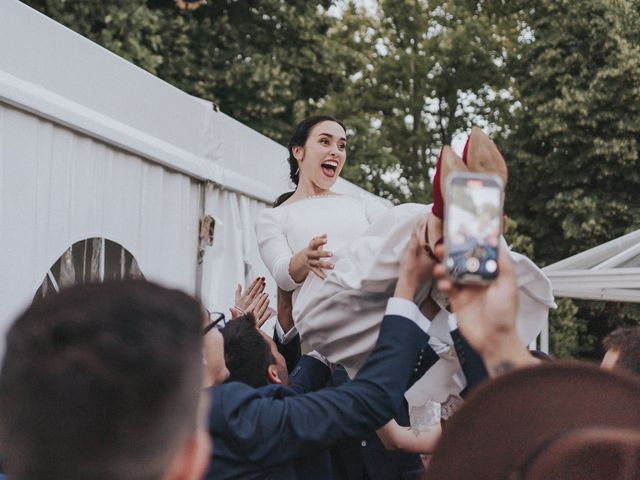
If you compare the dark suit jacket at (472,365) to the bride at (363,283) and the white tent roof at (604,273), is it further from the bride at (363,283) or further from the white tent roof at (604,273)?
the white tent roof at (604,273)

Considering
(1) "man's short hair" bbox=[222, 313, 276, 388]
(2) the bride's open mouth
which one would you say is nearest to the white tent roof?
(2) the bride's open mouth

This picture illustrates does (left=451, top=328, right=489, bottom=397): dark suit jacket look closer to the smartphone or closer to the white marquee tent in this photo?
the smartphone

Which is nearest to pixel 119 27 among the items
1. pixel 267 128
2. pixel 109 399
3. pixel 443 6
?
pixel 267 128

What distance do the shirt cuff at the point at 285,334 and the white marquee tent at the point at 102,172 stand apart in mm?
882

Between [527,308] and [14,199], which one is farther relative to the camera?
[14,199]

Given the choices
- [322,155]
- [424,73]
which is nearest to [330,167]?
[322,155]

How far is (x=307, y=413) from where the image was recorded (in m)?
1.99

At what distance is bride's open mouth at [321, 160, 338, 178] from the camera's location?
11.6 feet

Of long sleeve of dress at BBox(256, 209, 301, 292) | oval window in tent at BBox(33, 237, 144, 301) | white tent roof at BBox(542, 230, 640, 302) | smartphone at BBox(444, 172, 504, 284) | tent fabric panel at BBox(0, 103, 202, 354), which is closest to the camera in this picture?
smartphone at BBox(444, 172, 504, 284)

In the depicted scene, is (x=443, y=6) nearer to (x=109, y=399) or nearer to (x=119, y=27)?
(x=119, y=27)

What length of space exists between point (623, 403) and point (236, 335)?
5.47ft

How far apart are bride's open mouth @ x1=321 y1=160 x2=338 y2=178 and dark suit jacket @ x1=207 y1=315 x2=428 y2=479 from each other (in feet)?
4.82

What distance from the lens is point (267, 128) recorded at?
12898 mm

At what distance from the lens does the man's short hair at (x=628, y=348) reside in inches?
112
